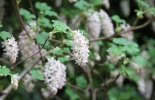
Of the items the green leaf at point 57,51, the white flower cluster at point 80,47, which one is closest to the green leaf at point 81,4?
the green leaf at point 57,51

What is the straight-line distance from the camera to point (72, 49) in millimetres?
1313

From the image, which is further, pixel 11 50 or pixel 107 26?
pixel 107 26

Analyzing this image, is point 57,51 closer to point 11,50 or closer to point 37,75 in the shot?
point 37,75

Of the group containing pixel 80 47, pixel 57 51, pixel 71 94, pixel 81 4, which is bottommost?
pixel 80 47

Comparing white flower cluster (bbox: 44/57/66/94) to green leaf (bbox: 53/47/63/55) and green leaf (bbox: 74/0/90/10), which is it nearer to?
green leaf (bbox: 53/47/63/55)

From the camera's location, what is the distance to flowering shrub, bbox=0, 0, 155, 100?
146cm

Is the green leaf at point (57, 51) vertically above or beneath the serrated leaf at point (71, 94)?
beneath

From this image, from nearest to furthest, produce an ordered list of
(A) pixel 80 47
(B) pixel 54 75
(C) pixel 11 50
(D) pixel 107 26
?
(A) pixel 80 47, (C) pixel 11 50, (B) pixel 54 75, (D) pixel 107 26

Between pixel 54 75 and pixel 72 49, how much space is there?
0.24m

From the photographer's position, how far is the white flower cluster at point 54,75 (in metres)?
1.48

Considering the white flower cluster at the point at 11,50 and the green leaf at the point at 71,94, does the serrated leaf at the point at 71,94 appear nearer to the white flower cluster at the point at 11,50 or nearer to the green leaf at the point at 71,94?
the green leaf at the point at 71,94

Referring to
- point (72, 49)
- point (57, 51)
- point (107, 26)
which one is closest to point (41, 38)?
point (57, 51)

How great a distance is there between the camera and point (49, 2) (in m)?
2.69

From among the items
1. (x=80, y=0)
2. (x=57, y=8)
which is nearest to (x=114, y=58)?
(x=80, y=0)
